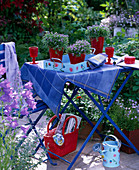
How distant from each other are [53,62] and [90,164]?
1090 mm

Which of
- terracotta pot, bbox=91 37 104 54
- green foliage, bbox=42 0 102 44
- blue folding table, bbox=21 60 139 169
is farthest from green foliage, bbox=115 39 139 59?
green foliage, bbox=42 0 102 44

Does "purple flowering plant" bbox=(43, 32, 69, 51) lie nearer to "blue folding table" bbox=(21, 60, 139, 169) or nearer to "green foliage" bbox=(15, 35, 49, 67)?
"blue folding table" bbox=(21, 60, 139, 169)

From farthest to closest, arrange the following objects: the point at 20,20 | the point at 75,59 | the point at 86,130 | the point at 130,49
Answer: the point at 20,20 < the point at 130,49 < the point at 86,130 < the point at 75,59

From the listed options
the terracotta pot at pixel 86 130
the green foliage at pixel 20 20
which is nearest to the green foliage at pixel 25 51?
the green foliage at pixel 20 20

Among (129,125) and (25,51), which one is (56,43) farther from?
(25,51)

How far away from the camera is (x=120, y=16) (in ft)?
17.1

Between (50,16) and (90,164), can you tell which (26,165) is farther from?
(50,16)

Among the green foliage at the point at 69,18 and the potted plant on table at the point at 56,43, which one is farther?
the green foliage at the point at 69,18

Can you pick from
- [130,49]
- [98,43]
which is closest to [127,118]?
[98,43]

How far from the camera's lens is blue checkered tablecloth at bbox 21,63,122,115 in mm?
2326

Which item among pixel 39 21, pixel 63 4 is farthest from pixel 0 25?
pixel 63 4

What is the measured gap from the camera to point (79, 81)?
→ 91.3 inches

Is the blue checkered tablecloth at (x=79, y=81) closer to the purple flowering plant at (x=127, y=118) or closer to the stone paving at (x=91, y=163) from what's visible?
the stone paving at (x=91, y=163)

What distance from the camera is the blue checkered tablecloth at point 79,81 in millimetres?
2326
